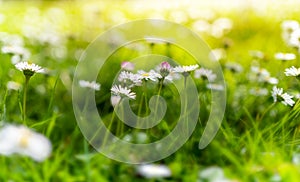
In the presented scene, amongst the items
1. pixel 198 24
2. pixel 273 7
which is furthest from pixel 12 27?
pixel 273 7

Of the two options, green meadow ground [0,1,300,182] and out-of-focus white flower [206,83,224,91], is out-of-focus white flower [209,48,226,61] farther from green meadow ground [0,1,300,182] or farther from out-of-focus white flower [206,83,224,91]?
out-of-focus white flower [206,83,224,91]

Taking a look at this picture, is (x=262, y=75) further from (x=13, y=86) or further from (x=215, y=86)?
(x=13, y=86)

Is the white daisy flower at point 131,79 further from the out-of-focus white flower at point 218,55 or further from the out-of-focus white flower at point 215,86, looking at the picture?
the out-of-focus white flower at point 218,55

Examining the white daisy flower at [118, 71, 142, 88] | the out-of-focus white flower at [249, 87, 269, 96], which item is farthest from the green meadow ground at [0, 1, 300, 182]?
the white daisy flower at [118, 71, 142, 88]

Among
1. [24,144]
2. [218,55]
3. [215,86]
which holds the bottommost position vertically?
[24,144]

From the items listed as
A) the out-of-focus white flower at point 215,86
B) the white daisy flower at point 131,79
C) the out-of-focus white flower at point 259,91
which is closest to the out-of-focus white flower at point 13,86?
the white daisy flower at point 131,79

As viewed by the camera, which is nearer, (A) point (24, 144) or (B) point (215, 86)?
(A) point (24, 144)

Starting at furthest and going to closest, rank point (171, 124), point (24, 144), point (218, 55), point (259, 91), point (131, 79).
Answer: point (218, 55), point (259, 91), point (171, 124), point (131, 79), point (24, 144)

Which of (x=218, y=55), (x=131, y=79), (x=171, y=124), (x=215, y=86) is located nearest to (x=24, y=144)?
(x=131, y=79)

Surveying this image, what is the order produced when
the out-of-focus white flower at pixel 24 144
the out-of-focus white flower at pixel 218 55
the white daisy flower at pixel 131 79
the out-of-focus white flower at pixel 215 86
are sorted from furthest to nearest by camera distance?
the out-of-focus white flower at pixel 218 55, the out-of-focus white flower at pixel 215 86, the white daisy flower at pixel 131 79, the out-of-focus white flower at pixel 24 144

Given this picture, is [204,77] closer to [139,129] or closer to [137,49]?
[139,129]

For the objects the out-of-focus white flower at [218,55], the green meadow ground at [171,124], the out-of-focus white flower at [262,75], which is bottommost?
the green meadow ground at [171,124]

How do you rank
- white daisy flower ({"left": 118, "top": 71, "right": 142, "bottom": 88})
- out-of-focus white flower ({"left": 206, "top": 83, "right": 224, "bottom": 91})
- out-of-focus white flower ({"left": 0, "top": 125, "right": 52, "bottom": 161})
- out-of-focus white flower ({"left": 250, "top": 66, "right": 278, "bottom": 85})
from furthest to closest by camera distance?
out-of-focus white flower ({"left": 250, "top": 66, "right": 278, "bottom": 85}) → out-of-focus white flower ({"left": 206, "top": 83, "right": 224, "bottom": 91}) → white daisy flower ({"left": 118, "top": 71, "right": 142, "bottom": 88}) → out-of-focus white flower ({"left": 0, "top": 125, "right": 52, "bottom": 161})

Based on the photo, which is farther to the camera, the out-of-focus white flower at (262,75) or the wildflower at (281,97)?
the out-of-focus white flower at (262,75)
